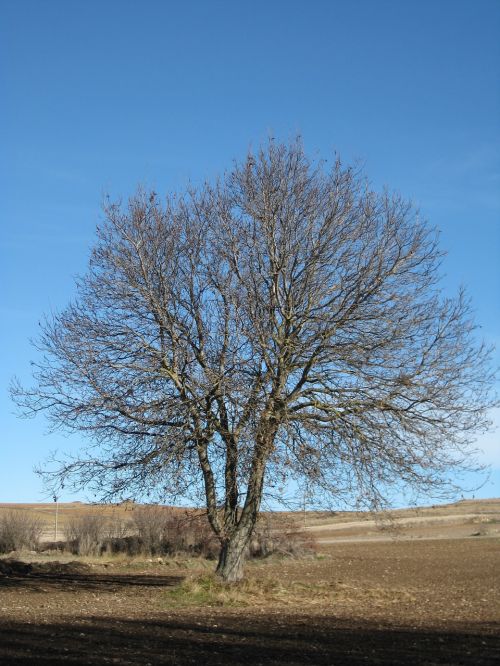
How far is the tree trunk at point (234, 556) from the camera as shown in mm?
17766

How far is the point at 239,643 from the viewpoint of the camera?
Answer: 10805 millimetres

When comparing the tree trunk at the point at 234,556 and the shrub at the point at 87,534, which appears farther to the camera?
the shrub at the point at 87,534

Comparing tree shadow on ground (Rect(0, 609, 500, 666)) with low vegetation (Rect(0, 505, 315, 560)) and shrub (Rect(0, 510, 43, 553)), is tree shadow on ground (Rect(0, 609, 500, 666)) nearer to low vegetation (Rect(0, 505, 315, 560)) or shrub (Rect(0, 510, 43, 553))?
low vegetation (Rect(0, 505, 315, 560))

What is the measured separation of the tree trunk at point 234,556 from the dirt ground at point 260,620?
0.57 meters

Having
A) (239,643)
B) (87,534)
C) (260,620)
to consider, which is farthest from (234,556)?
(87,534)

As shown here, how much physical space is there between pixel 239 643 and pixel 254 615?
12.5 ft

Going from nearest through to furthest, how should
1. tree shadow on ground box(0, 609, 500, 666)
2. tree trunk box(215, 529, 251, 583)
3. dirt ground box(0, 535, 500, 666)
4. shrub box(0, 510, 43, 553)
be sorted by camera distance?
tree shadow on ground box(0, 609, 500, 666)
dirt ground box(0, 535, 500, 666)
tree trunk box(215, 529, 251, 583)
shrub box(0, 510, 43, 553)

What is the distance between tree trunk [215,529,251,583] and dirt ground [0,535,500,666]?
568 millimetres

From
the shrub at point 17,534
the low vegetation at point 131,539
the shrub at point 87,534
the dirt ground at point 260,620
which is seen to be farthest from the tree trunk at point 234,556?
the shrub at point 17,534

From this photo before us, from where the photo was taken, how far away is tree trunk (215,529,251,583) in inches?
699

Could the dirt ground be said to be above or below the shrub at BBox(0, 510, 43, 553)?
below

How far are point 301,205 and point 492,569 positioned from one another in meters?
15.4

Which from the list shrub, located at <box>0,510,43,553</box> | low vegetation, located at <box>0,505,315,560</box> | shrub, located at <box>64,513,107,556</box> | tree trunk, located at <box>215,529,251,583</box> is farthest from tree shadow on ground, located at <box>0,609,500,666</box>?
shrub, located at <box>0,510,43,553</box>

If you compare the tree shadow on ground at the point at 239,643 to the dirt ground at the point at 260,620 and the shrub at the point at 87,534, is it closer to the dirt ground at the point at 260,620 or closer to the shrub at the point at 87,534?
the dirt ground at the point at 260,620
